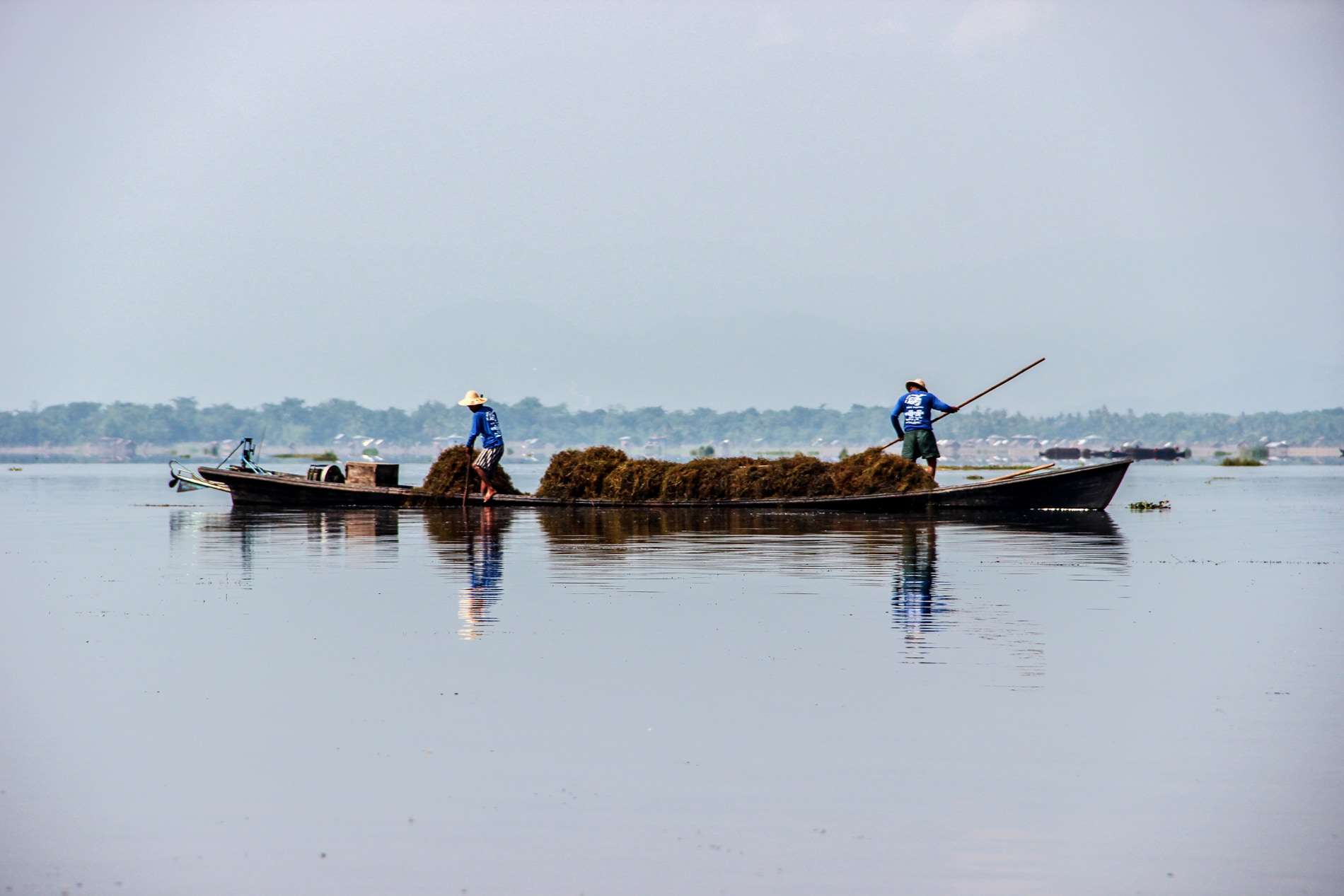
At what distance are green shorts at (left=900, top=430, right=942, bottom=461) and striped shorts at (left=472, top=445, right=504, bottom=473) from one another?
8969 millimetres

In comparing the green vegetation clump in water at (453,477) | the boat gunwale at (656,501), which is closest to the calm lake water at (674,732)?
the boat gunwale at (656,501)

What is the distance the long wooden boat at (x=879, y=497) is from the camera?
107 ft

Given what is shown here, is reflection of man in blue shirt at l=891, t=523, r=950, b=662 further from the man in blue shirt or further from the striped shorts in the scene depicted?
the striped shorts

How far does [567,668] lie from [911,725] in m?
3.26

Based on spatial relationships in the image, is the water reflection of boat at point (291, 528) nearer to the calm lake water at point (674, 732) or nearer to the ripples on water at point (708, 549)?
the ripples on water at point (708, 549)

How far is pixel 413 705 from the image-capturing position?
10.8 metres

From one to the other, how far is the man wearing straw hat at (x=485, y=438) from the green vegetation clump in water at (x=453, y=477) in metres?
1.03

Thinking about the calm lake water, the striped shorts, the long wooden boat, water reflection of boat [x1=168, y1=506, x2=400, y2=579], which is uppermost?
the striped shorts

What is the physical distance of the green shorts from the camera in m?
33.7

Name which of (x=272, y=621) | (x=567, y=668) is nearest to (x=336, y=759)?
(x=567, y=668)

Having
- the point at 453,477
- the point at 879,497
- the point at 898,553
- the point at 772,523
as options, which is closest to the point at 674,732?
the point at 898,553

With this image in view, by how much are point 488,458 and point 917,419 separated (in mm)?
9627

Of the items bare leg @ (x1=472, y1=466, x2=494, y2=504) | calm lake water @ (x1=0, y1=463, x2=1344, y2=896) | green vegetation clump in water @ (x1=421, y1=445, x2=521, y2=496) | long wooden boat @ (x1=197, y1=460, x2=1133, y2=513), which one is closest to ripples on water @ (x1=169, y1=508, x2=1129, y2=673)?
calm lake water @ (x1=0, y1=463, x2=1344, y2=896)

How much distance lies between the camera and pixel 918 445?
1329 inches
